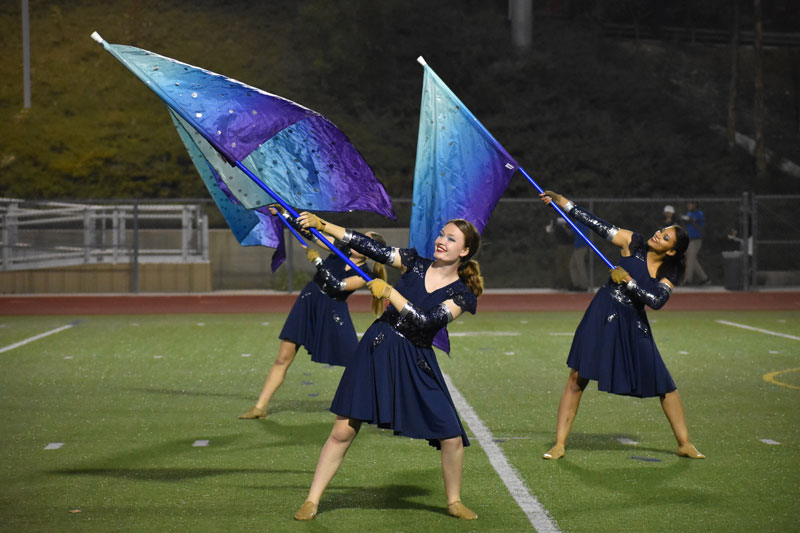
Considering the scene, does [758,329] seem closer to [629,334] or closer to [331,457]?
[629,334]

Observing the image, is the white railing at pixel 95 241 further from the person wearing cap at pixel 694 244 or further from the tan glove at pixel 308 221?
the tan glove at pixel 308 221

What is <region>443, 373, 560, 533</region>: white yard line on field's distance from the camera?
5781 mm

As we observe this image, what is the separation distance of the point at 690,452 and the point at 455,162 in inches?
101

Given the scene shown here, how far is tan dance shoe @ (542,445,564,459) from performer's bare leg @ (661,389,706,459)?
767mm

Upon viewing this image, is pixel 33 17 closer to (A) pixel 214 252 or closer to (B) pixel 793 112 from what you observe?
(A) pixel 214 252

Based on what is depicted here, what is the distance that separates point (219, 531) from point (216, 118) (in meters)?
2.50

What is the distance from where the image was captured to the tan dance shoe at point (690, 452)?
739 cm

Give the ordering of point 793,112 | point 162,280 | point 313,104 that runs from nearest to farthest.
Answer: point 162,280, point 313,104, point 793,112

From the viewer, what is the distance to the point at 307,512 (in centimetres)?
573

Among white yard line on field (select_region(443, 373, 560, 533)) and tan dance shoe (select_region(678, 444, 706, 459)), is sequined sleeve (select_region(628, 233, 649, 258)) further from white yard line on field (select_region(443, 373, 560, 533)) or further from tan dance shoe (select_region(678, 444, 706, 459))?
white yard line on field (select_region(443, 373, 560, 533))

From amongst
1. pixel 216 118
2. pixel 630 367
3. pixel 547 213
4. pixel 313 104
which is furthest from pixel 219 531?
pixel 313 104

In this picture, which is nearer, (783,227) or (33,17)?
(783,227)

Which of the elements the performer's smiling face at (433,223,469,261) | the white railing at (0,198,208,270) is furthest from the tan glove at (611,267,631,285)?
the white railing at (0,198,208,270)

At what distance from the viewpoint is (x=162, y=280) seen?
22.7 m
